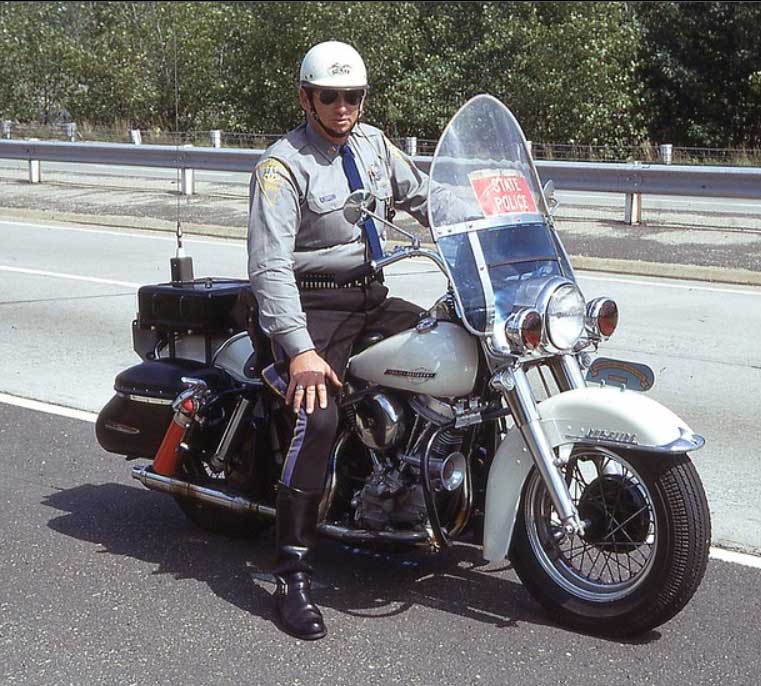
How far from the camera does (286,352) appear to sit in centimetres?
435

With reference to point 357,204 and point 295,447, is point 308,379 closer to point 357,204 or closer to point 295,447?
point 295,447

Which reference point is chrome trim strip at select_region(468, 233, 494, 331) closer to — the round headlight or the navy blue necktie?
the round headlight

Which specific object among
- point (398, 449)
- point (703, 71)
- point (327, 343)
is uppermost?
point (703, 71)

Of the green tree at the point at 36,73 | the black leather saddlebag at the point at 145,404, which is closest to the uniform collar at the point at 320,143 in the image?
the black leather saddlebag at the point at 145,404

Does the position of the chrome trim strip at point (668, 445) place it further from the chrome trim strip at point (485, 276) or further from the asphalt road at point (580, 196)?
the asphalt road at point (580, 196)

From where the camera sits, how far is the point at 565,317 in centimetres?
411

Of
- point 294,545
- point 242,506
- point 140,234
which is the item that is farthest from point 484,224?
point 140,234

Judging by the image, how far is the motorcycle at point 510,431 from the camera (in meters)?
4.03

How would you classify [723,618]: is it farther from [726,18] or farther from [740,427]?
[726,18]

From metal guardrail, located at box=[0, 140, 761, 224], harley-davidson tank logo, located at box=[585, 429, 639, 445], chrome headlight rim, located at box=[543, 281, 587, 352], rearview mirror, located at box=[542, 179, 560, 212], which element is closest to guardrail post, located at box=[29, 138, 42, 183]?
metal guardrail, located at box=[0, 140, 761, 224]

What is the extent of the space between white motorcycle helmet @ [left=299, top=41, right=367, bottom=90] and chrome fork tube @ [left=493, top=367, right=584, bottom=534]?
1.10 m

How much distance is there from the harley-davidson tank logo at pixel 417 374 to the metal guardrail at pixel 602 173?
9.02 meters

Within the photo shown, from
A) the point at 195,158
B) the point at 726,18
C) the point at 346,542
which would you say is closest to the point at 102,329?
the point at 346,542

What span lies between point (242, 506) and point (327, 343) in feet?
2.52
